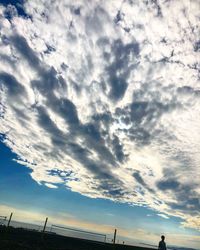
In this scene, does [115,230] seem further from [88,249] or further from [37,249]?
[37,249]

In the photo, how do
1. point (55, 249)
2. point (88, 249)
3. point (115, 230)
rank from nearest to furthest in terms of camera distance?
point (55, 249) → point (88, 249) → point (115, 230)

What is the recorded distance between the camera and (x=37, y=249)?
23359 millimetres

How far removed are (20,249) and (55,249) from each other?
216 inches

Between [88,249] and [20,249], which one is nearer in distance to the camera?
[20,249]

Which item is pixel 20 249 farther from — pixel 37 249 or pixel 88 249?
pixel 88 249

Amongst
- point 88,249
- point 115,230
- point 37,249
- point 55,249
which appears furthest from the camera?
point 115,230

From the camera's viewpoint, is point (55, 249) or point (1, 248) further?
point (55, 249)

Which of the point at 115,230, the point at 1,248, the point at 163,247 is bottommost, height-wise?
the point at 1,248

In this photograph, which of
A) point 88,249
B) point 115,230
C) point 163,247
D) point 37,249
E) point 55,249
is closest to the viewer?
point 163,247

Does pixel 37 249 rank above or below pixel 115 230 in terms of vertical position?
below

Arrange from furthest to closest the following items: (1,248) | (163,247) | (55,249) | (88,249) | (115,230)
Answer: (115,230), (88,249), (55,249), (163,247), (1,248)

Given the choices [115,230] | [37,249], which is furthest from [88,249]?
[37,249]

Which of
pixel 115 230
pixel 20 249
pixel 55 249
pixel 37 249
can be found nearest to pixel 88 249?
pixel 115 230

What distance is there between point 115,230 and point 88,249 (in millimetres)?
5459
